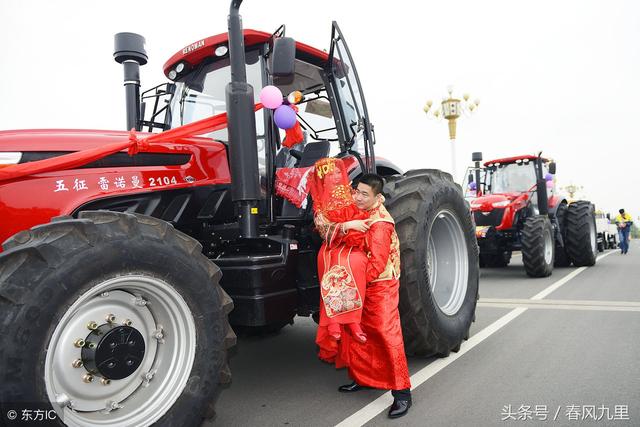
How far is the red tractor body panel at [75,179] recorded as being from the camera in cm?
249

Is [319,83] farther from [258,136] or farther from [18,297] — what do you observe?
[18,297]

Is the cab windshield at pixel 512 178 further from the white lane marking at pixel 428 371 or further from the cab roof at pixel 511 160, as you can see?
the white lane marking at pixel 428 371

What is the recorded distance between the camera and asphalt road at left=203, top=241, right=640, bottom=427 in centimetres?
286

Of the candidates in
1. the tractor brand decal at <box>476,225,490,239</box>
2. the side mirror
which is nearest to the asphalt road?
the side mirror

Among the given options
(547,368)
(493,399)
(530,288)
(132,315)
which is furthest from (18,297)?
(530,288)

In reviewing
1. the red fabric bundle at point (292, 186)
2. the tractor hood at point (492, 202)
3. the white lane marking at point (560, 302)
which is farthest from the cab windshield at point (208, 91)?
the tractor hood at point (492, 202)

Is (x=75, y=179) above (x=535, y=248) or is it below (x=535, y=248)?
A: above

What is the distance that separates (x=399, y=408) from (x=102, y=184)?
7.21 ft

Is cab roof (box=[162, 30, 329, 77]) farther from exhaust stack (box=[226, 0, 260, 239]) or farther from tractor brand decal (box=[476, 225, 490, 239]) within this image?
tractor brand decal (box=[476, 225, 490, 239])

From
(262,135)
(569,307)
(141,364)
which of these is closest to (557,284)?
(569,307)

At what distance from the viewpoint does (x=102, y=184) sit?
8.98 ft

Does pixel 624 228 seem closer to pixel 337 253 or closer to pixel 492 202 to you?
pixel 492 202

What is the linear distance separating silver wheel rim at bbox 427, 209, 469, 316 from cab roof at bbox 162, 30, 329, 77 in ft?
5.84

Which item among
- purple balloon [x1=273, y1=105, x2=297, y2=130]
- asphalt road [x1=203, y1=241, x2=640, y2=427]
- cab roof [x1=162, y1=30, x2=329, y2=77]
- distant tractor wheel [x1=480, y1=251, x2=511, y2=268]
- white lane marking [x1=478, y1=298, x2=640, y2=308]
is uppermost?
cab roof [x1=162, y1=30, x2=329, y2=77]
